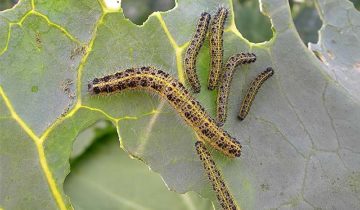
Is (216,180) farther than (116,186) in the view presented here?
No

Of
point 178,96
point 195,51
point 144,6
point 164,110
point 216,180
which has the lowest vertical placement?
point 144,6

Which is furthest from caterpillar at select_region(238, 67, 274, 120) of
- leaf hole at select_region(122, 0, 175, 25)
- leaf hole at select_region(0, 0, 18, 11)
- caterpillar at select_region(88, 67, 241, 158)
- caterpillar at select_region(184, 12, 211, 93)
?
leaf hole at select_region(0, 0, 18, 11)

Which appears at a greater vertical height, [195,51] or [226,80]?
[195,51]

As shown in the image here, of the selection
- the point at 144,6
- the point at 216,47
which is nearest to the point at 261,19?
the point at 144,6

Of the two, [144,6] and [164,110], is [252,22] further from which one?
[164,110]

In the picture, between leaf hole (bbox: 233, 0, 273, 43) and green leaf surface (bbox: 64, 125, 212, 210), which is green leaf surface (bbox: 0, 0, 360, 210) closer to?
green leaf surface (bbox: 64, 125, 212, 210)

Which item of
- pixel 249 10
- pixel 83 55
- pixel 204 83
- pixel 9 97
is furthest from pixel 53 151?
pixel 249 10

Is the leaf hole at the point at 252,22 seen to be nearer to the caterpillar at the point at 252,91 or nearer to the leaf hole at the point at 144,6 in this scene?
the leaf hole at the point at 144,6
